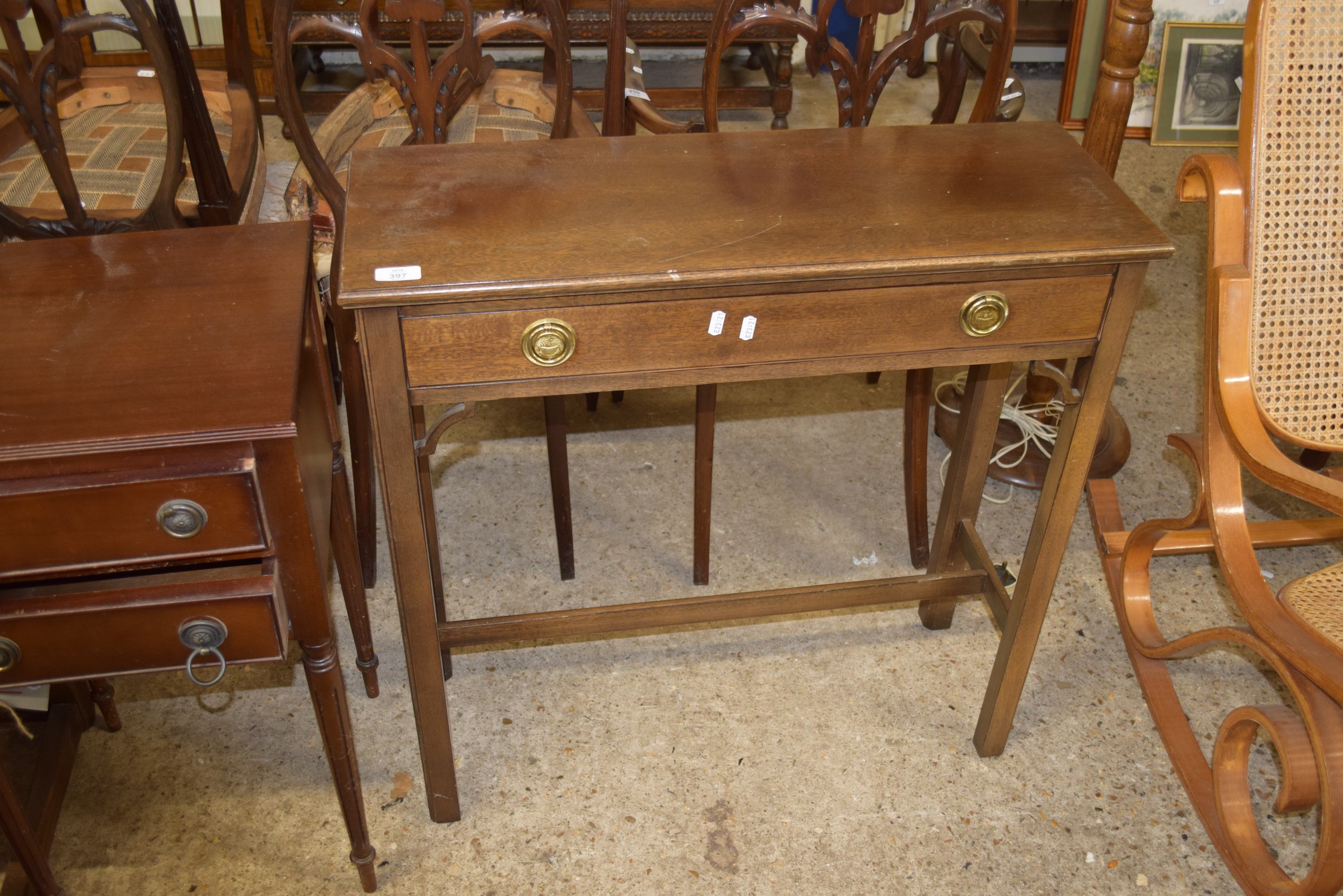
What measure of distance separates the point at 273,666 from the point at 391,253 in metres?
1.07

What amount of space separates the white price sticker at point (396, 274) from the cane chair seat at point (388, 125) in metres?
0.84

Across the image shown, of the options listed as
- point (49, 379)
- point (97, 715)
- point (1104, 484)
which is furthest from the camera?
point (1104, 484)

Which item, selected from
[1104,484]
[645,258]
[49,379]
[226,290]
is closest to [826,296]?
[645,258]

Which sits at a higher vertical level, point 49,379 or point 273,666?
point 49,379

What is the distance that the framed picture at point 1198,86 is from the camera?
367 centimetres

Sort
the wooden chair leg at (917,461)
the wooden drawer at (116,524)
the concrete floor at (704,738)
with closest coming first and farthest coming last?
the wooden drawer at (116,524) < the concrete floor at (704,738) < the wooden chair leg at (917,461)

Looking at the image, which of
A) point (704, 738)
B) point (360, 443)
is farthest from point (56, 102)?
point (704, 738)

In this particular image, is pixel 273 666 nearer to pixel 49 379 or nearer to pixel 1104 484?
pixel 49 379

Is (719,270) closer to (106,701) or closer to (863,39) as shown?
(863,39)

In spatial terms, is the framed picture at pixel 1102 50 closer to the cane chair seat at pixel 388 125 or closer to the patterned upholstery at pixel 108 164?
the cane chair seat at pixel 388 125

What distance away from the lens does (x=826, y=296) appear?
143 centimetres

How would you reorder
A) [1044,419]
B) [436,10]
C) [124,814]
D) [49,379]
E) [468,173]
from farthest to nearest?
1. [1044,419]
2. [124,814]
3. [436,10]
4. [468,173]
5. [49,379]

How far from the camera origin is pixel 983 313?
57.9 inches

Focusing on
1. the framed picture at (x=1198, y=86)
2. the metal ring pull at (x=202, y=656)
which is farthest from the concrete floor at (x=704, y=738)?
the framed picture at (x=1198, y=86)
